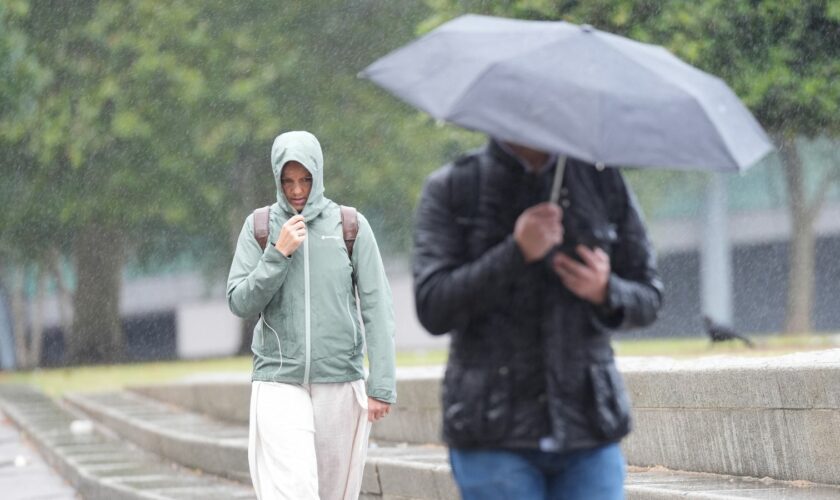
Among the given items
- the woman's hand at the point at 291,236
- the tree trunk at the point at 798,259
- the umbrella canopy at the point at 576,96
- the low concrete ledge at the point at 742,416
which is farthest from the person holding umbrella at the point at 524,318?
the tree trunk at the point at 798,259

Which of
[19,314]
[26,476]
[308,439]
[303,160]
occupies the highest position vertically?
[19,314]

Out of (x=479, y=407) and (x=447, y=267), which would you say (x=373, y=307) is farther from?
(x=479, y=407)

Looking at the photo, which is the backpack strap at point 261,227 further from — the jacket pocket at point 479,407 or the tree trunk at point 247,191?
the tree trunk at point 247,191

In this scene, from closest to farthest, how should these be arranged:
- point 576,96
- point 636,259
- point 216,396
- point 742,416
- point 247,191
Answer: point 576,96
point 636,259
point 742,416
point 216,396
point 247,191

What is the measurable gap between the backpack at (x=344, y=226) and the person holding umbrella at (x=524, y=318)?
217 centimetres

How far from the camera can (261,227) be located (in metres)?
6.13

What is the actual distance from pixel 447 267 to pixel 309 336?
2161 mm

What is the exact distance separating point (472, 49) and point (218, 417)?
11.4 metres

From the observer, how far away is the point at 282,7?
29.9 metres

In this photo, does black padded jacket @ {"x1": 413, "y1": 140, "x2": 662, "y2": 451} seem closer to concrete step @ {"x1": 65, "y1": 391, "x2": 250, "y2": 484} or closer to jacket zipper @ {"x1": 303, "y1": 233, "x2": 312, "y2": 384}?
jacket zipper @ {"x1": 303, "y1": 233, "x2": 312, "y2": 384}

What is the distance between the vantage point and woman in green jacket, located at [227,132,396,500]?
237 inches

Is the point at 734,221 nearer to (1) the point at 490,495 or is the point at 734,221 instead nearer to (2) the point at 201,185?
(2) the point at 201,185

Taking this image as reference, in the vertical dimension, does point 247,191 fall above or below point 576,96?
above

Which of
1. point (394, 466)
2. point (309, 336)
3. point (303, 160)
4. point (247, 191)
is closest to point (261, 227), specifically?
point (303, 160)
